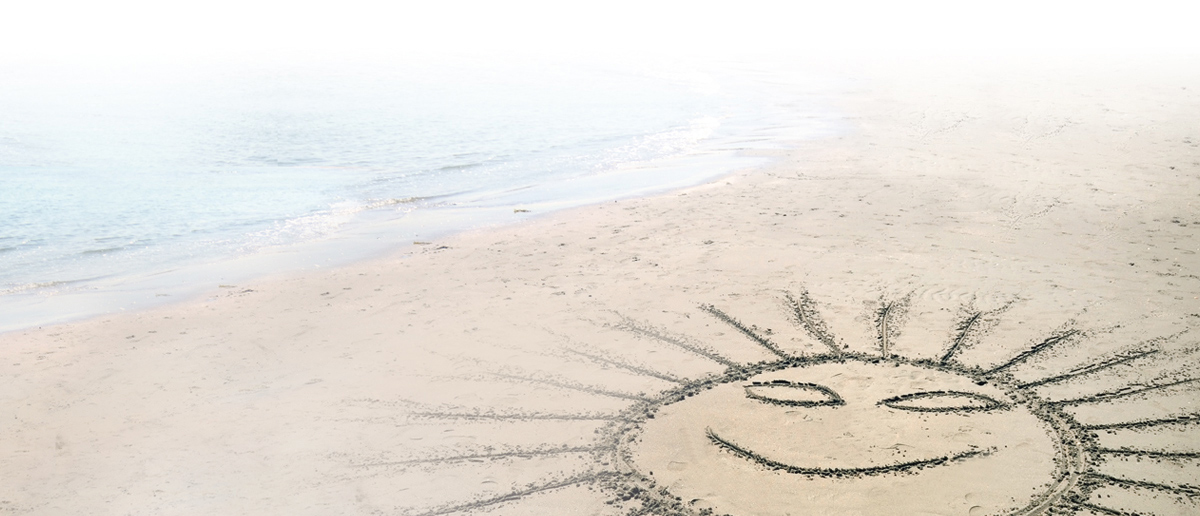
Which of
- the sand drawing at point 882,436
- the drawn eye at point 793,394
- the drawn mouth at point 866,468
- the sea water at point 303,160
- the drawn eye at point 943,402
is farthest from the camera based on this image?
the sea water at point 303,160

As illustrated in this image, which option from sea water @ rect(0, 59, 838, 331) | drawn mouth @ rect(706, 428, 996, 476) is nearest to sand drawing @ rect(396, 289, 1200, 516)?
drawn mouth @ rect(706, 428, 996, 476)

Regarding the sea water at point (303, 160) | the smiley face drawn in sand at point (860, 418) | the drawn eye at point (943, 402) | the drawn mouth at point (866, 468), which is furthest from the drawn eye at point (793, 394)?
the sea water at point (303, 160)

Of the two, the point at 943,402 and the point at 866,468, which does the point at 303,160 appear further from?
the point at 866,468

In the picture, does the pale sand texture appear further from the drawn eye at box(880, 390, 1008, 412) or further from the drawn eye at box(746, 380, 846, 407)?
the drawn eye at box(746, 380, 846, 407)

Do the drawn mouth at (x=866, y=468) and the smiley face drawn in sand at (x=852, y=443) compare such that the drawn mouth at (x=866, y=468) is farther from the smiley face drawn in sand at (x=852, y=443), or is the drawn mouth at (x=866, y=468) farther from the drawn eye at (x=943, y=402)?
the drawn eye at (x=943, y=402)

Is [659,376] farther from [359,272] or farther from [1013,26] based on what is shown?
[1013,26]

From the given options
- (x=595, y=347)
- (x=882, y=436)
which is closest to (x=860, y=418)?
(x=882, y=436)
